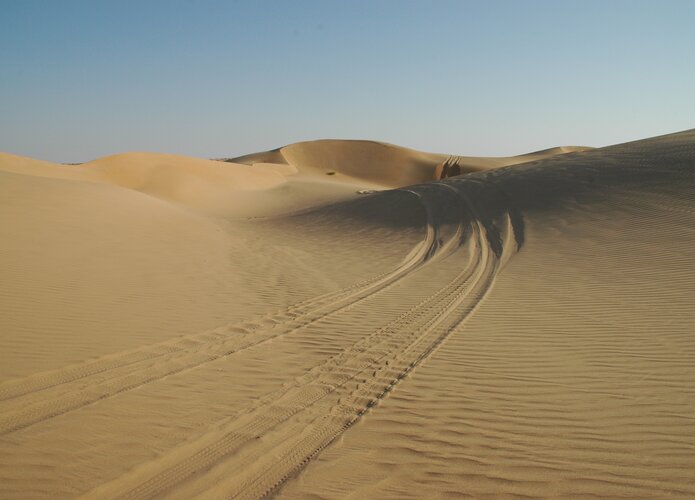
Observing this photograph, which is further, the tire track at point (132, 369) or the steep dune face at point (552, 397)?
the tire track at point (132, 369)

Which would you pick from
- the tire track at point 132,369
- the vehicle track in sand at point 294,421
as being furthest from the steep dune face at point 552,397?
the tire track at point 132,369

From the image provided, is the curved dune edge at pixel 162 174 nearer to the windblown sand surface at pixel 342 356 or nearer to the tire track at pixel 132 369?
the windblown sand surface at pixel 342 356

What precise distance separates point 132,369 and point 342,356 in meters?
2.11

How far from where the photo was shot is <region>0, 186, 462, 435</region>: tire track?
4.25 m

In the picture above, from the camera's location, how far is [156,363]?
5406mm

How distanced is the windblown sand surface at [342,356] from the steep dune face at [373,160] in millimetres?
38050

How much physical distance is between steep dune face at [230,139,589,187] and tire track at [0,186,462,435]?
43.6 metres

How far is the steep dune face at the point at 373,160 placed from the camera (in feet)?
173

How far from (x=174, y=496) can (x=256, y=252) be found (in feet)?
33.8

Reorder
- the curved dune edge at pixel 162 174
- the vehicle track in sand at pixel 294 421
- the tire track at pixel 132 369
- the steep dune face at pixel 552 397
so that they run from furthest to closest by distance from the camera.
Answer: the curved dune edge at pixel 162 174, the tire track at pixel 132 369, the steep dune face at pixel 552 397, the vehicle track in sand at pixel 294 421

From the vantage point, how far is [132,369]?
17.0 ft

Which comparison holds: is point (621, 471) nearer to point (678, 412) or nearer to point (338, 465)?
point (678, 412)

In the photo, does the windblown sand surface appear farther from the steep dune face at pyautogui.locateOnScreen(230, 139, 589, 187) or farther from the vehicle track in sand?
the steep dune face at pyautogui.locateOnScreen(230, 139, 589, 187)

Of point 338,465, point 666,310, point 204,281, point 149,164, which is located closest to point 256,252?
point 204,281
